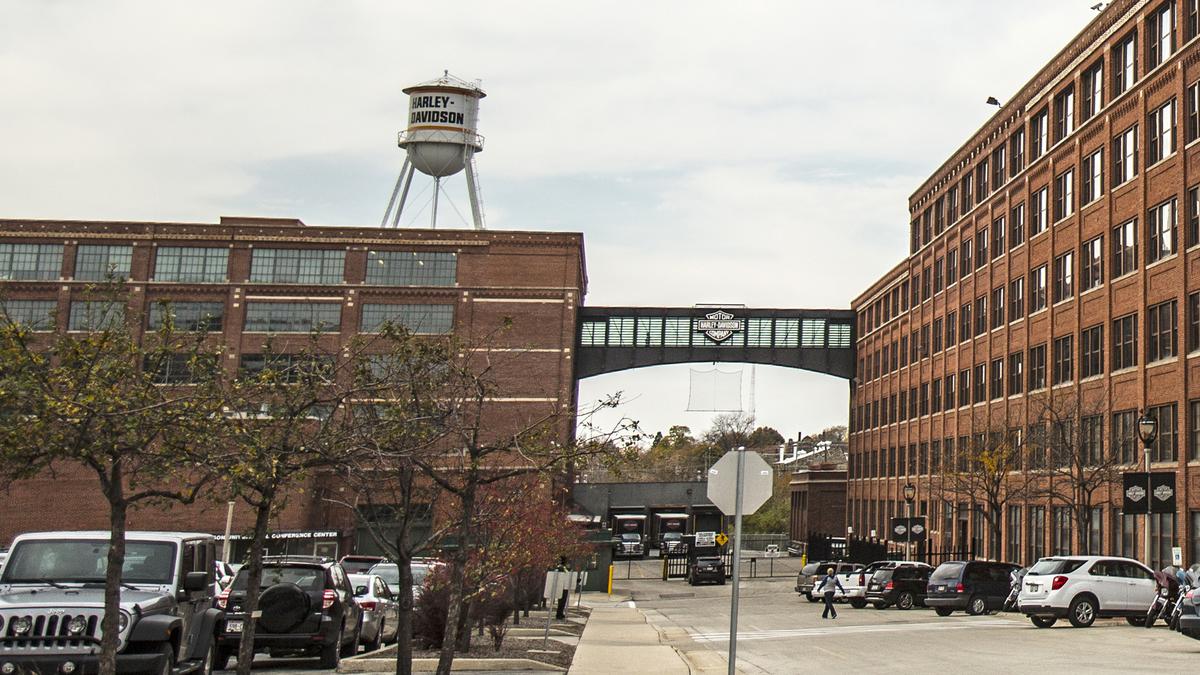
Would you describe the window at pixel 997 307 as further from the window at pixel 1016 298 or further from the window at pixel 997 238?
the window at pixel 997 238

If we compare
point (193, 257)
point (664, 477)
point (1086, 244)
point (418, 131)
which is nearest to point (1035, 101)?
point (1086, 244)

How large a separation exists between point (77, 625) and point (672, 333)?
227 feet

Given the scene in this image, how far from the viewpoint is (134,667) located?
490 inches

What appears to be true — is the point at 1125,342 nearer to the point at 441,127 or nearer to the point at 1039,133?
the point at 1039,133

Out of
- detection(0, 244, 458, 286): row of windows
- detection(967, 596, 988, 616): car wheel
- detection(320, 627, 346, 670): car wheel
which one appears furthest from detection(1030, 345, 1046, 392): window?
detection(320, 627, 346, 670): car wheel

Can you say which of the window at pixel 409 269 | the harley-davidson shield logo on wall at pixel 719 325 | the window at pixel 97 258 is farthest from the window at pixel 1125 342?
the window at pixel 97 258

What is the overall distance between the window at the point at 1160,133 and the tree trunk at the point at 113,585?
3819cm

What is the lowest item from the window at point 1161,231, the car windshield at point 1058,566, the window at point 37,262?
the car windshield at point 1058,566

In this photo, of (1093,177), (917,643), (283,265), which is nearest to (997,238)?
(1093,177)

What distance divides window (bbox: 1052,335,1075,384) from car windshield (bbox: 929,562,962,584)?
48.1 ft

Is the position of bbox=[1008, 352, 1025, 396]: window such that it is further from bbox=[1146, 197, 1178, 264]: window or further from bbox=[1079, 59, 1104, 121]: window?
bbox=[1146, 197, 1178, 264]: window

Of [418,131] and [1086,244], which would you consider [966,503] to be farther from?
[418,131]

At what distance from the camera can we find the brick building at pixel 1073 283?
41.1 m

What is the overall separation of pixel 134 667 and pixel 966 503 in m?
53.1
